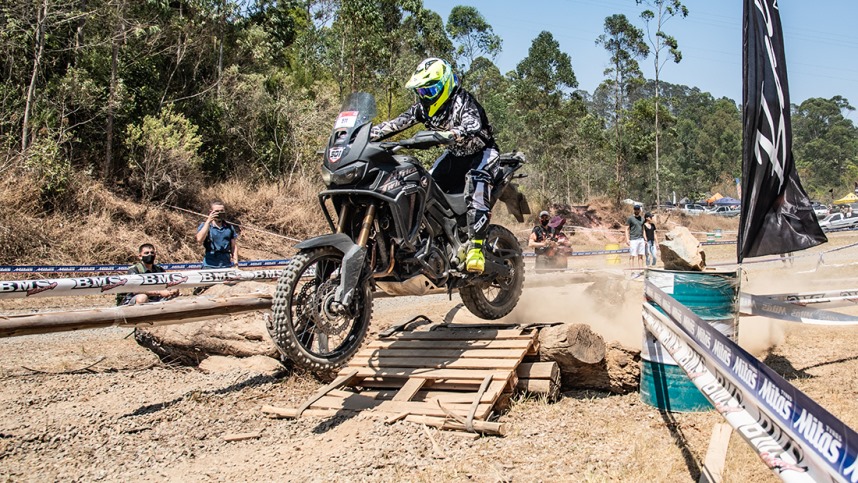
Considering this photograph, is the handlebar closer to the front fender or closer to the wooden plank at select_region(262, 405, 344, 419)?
the front fender

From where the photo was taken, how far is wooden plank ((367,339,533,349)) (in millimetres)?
5996

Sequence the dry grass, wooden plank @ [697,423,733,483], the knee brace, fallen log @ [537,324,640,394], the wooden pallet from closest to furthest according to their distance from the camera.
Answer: wooden plank @ [697,423,733,483] → the wooden pallet → fallen log @ [537,324,640,394] → the knee brace → the dry grass

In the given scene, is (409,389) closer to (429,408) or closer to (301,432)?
(429,408)

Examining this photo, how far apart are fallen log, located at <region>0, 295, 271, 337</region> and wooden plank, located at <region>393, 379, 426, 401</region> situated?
6.03ft

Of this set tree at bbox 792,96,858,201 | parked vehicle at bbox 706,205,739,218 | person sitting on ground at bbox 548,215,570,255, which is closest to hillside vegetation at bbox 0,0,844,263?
person sitting on ground at bbox 548,215,570,255

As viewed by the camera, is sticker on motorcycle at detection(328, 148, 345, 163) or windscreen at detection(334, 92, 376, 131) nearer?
sticker on motorcycle at detection(328, 148, 345, 163)

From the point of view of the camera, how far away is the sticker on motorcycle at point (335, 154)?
532 centimetres

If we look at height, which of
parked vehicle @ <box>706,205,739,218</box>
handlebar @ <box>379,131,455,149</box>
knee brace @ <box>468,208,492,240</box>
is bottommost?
parked vehicle @ <box>706,205,739,218</box>

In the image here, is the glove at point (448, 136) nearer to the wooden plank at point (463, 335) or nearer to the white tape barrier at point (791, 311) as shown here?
the wooden plank at point (463, 335)

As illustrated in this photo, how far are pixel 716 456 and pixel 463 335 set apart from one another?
9.50ft

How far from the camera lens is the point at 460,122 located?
20.7 feet

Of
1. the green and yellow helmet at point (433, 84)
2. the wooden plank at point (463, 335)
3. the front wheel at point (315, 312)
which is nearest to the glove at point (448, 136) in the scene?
the green and yellow helmet at point (433, 84)

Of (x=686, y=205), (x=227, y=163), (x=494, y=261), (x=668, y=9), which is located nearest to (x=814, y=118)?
(x=686, y=205)

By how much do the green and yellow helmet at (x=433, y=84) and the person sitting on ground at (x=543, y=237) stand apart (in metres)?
7.95
